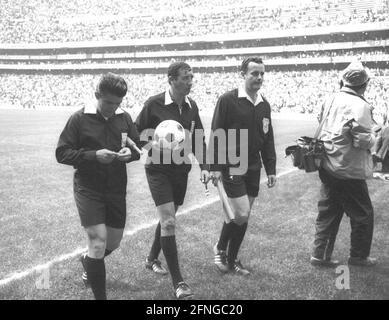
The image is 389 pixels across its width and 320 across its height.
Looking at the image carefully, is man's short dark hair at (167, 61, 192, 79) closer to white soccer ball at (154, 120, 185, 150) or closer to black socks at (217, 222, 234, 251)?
white soccer ball at (154, 120, 185, 150)

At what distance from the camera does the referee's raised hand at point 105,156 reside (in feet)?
11.7

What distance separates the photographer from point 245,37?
197 ft

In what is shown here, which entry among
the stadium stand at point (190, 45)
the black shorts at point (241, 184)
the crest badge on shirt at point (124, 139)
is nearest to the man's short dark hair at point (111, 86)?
the crest badge on shirt at point (124, 139)

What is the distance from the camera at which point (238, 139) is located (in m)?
4.61

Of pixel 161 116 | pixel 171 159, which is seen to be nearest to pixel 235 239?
pixel 171 159

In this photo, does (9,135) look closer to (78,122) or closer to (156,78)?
(78,122)

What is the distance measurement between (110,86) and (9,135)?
18640 millimetres

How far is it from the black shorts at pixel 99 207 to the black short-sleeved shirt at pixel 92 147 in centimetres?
5

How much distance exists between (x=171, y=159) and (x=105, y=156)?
3.06 feet

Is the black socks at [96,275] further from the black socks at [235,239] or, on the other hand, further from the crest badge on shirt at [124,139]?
the black socks at [235,239]

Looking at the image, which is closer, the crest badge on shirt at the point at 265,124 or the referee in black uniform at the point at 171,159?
the referee in black uniform at the point at 171,159

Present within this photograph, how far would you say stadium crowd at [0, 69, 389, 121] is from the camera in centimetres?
4209

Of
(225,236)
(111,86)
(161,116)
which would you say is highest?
(111,86)

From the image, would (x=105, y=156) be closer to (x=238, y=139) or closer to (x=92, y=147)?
(x=92, y=147)
